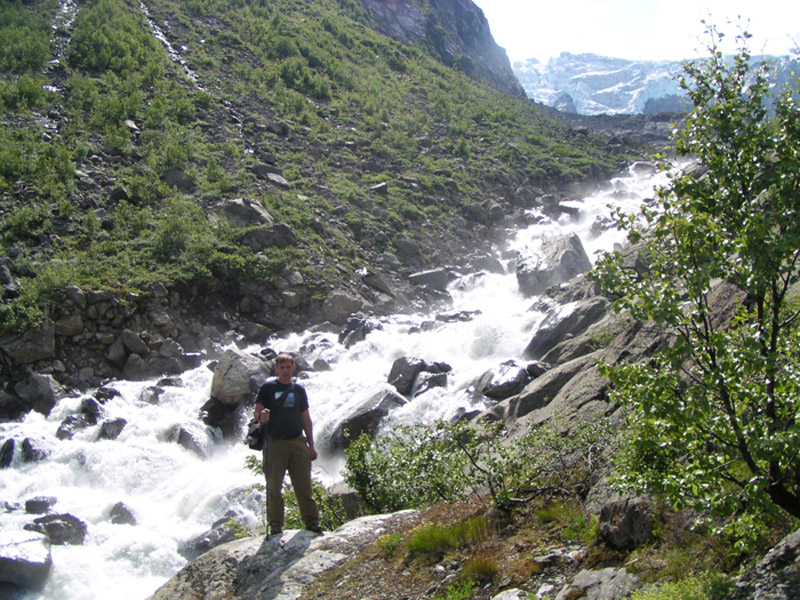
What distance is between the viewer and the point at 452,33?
71375 mm

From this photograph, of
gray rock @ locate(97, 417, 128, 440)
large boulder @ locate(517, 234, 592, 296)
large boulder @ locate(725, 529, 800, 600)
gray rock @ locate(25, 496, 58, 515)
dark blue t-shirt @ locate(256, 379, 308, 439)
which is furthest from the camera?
large boulder @ locate(517, 234, 592, 296)

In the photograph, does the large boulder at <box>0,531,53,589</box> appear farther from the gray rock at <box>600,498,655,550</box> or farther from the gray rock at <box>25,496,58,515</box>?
the gray rock at <box>600,498,655,550</box>

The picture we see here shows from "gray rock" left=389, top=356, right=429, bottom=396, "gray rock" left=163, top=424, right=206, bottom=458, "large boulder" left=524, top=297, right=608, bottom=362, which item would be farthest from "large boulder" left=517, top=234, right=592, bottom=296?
"gray rock" left=163, top=424, right=206, bottom=458

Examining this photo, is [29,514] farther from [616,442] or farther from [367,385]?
[616,442]

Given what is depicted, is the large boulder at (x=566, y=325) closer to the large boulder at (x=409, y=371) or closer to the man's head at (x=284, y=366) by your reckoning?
the large boulder at (x=409, y=371)

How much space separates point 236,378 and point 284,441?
930cm

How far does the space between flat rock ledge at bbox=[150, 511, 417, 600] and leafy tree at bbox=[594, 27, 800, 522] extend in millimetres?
3630

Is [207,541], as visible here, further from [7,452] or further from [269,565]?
[7,452]

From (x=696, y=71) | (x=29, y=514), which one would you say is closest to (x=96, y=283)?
(x=29, y=514)

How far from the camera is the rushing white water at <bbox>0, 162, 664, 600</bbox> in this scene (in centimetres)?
1091

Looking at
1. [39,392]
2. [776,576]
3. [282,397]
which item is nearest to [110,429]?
[39,392]

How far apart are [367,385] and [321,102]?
28306 millimetres

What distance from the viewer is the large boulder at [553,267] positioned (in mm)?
24109

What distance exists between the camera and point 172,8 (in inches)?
1715
